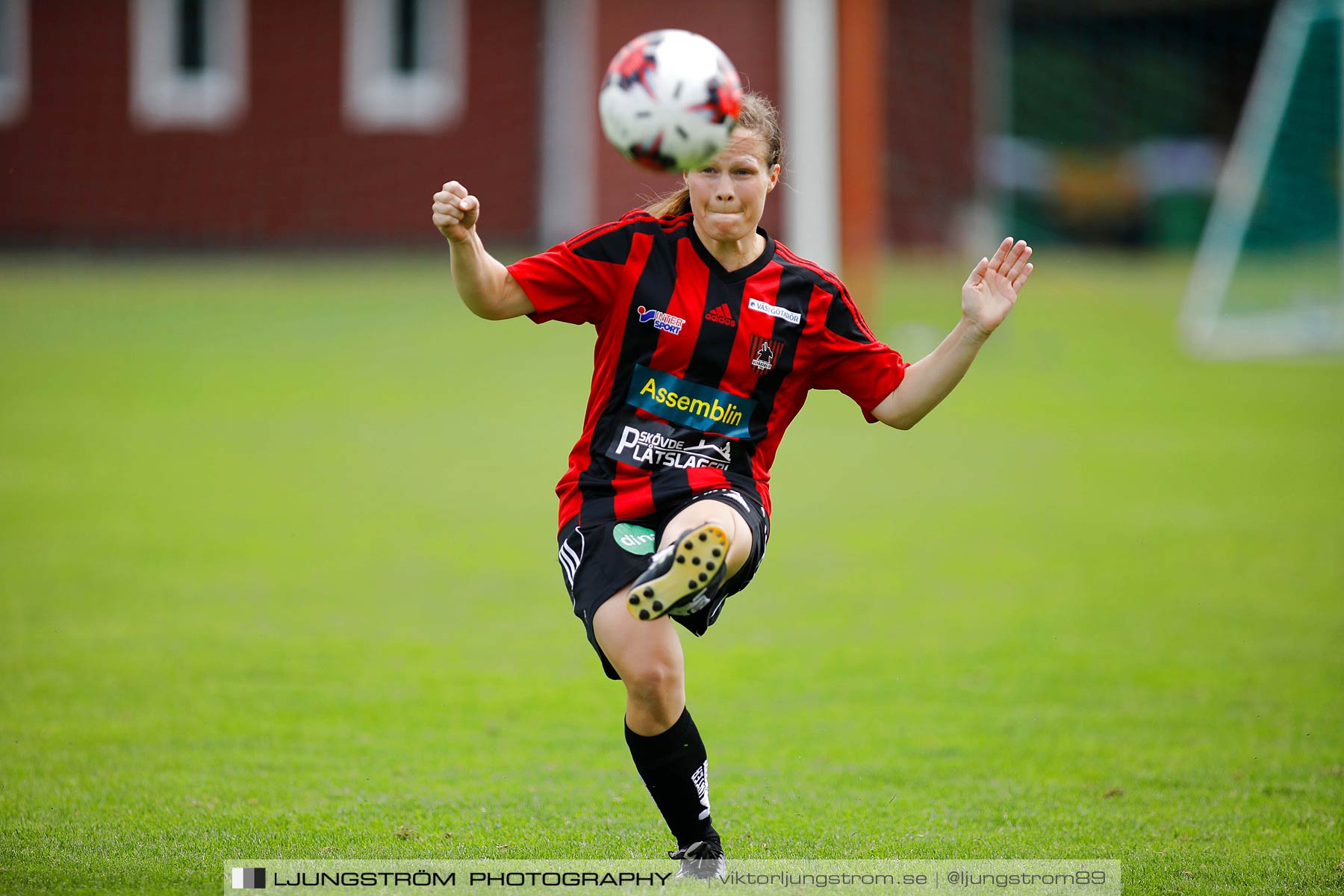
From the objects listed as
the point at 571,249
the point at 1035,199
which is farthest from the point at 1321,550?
the point at 1035,199

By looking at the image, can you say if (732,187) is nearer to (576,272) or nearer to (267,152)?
(576,272)

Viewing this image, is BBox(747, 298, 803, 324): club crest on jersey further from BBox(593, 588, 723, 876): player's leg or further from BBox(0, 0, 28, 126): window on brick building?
BBox(0, 0, 28, 126): window on brick building

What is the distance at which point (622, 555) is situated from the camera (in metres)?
3.91

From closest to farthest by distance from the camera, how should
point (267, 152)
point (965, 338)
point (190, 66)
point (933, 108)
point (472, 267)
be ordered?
point (472, 267), point (965, 338), point (190, 66), point (267, 152), point (933, 108)

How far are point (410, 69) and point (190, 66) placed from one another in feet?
12.0

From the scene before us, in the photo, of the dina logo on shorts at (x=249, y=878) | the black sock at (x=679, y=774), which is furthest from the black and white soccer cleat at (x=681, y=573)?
the dina logo on shorts at (x=249, y=878)

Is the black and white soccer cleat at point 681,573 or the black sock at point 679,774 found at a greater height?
the black and white soccer cleat at point 681,573

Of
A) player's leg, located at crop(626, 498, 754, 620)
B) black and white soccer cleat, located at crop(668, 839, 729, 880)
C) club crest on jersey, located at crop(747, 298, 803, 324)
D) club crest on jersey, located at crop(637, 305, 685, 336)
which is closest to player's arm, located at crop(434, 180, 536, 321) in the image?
club crest on jersey, located at crop(637, 305, 685, 336)

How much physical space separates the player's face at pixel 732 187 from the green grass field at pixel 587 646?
1.83m

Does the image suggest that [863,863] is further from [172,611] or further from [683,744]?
[172,611]

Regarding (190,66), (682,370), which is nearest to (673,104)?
(682,370)

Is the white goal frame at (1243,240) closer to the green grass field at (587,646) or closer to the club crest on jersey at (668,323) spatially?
the green grass field at (587,646)

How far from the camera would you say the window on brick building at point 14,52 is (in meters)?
24.2

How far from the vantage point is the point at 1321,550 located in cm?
898
